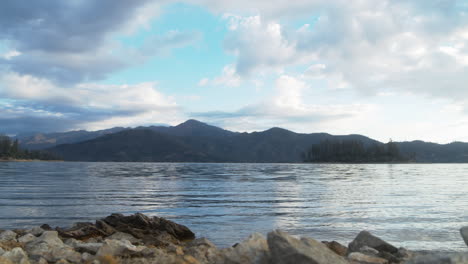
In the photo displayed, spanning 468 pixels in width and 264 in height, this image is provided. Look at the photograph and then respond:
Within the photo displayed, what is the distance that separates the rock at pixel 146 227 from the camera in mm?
18125

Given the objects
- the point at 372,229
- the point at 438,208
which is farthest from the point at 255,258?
the point at 438,208

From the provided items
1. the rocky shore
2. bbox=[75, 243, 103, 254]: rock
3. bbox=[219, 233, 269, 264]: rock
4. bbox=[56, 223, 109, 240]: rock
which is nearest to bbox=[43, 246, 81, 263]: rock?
the rocky shore

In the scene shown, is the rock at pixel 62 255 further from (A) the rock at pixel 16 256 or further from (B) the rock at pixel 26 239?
(B) the rock at pixel 26 239

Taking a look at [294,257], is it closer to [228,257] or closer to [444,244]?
[228,257]

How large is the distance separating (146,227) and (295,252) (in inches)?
521

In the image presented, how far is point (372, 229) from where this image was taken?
20156 millimetres

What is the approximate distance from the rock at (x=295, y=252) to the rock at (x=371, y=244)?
6.43 metres

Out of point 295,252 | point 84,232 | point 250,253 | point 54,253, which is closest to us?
point 295,252

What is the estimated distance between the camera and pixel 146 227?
61.9 ft

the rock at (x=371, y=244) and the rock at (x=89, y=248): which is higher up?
the rock at (x=89, y=248)

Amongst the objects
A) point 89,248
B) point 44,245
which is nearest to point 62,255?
point 89,248

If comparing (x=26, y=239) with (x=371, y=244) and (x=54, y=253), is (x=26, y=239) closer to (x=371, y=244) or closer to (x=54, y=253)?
(x=54, y=253)

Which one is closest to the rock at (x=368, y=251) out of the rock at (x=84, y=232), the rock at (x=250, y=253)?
the rock at (x=250, y=253)

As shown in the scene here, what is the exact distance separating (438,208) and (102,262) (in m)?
27.1
